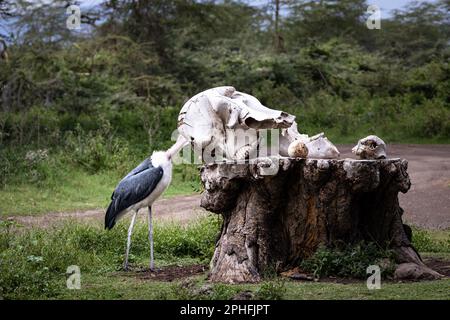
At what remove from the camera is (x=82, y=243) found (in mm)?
8164

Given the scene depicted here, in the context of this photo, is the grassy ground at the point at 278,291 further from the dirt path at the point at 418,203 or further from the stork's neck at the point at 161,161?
the dirt path at the point at 418,203

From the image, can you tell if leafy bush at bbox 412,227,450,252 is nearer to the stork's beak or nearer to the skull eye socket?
the skull eye socket

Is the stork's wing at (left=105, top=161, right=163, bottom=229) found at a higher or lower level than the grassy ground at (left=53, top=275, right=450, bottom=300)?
higher

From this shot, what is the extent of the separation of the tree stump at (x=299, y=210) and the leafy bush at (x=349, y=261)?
0.12 meters

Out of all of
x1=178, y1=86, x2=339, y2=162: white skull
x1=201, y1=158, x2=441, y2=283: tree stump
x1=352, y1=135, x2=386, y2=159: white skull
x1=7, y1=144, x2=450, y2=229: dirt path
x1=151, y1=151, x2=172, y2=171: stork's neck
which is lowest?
x1=7, y1=144, x2=450, y2=229: dirt path

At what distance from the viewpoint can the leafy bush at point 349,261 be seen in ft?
20.9

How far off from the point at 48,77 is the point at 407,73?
1003 cm

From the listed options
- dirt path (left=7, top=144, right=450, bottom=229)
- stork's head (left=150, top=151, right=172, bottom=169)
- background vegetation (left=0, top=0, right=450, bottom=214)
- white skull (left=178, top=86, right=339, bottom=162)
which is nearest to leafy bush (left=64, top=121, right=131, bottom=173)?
background vegetation (left=0, top=0, right=450, bottom=214)

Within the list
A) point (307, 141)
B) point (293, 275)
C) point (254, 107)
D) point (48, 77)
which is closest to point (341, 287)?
point (293, 275)

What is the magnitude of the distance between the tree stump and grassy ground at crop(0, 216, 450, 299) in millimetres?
302

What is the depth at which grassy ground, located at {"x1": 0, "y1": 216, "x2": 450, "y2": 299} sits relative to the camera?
562 cm

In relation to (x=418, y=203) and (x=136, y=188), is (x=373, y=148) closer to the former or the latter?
(x=136, y=188)

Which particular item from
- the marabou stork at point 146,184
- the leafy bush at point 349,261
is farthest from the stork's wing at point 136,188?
the leafy bush at point 349,261

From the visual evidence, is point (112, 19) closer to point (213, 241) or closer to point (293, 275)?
point (213, 241)
